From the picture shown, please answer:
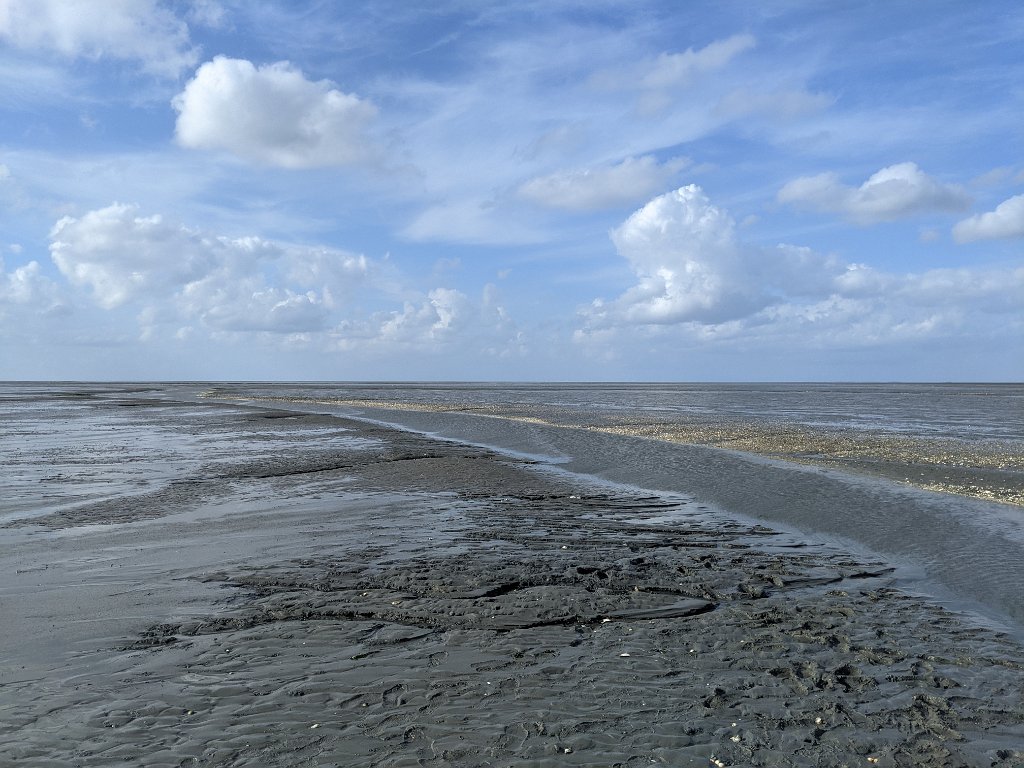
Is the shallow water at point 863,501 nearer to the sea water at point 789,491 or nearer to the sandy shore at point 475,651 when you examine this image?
the sea water at point 789,491

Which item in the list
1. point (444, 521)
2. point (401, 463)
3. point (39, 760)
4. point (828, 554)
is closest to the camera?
point (39, 760)

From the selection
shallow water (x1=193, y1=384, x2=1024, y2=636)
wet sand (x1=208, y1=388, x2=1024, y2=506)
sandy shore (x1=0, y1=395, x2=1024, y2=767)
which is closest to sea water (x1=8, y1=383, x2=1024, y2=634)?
shallow water (x1=193, y1=384, x2=1024, y2=636)

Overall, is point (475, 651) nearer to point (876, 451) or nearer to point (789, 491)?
point (789, 491)

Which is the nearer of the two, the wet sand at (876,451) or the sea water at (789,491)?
the sea water at (789,491)

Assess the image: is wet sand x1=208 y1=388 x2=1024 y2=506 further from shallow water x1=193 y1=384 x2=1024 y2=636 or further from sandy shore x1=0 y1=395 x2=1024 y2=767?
sandy shore x1=0 y1=395 x2=1024 y2=767

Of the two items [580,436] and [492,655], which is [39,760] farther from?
[580,436]

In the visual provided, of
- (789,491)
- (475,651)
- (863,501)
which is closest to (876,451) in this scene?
(789,491)

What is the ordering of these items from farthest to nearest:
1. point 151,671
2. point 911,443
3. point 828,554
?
point 911,443 < point 828,554 < point 151,671

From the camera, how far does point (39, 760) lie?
4898mm

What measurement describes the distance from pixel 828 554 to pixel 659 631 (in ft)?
17.9

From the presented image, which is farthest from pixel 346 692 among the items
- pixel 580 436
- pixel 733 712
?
pixel 580 436

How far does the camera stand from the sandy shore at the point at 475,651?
5270 millimetres

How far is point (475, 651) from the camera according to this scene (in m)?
7.07

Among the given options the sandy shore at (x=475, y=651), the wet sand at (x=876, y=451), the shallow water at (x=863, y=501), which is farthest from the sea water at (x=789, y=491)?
the sandy shore at (x=475, y=651)
